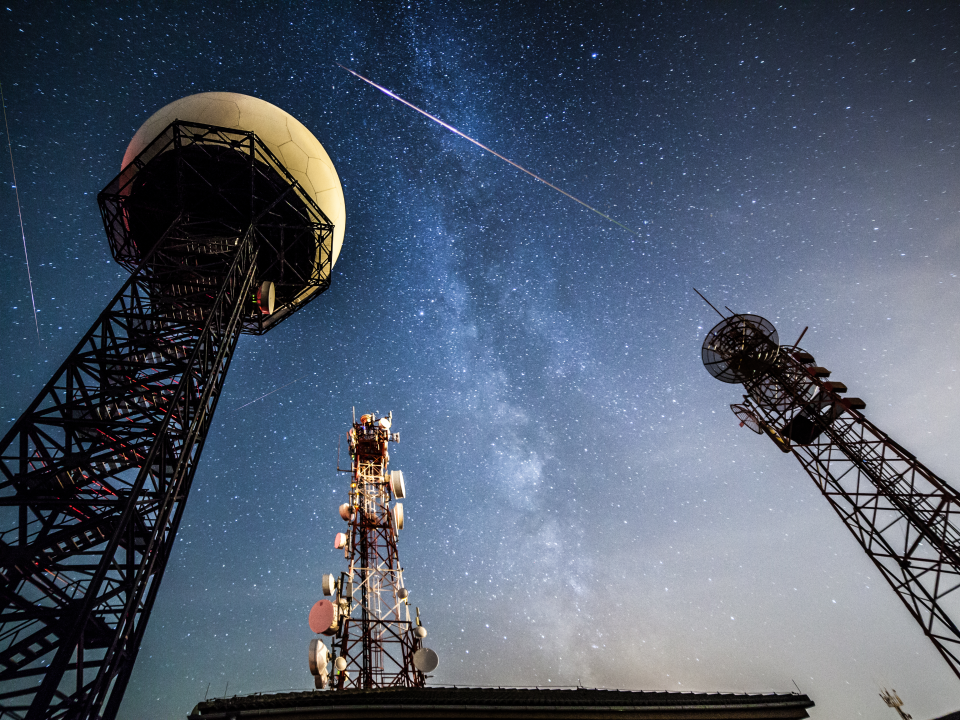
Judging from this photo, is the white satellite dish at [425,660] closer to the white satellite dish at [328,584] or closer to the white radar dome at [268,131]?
the white satellite dish at [328,584]

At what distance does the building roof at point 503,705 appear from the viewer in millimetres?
9430

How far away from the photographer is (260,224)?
37.8 ft

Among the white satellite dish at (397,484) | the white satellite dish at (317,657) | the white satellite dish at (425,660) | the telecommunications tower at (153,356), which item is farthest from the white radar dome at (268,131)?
the white satellite dish at (425,660)

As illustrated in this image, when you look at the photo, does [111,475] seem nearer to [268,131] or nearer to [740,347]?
[268,131]

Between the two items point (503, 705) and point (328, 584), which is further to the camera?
point (328, 584)

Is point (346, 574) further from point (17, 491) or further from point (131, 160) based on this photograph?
point (131, 160)

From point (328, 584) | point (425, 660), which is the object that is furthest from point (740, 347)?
point (328, 584)

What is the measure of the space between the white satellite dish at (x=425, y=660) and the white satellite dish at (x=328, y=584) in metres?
3.41

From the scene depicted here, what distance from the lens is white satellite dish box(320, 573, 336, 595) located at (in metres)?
14.3

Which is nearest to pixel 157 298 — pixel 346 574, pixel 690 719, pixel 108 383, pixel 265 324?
pixel 108 383

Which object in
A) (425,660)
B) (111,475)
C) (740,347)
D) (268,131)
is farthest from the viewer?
(740,347)

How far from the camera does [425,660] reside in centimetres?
1310

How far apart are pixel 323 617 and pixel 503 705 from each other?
6194 millimetres

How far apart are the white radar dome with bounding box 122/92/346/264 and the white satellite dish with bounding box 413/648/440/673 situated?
12142 mm
